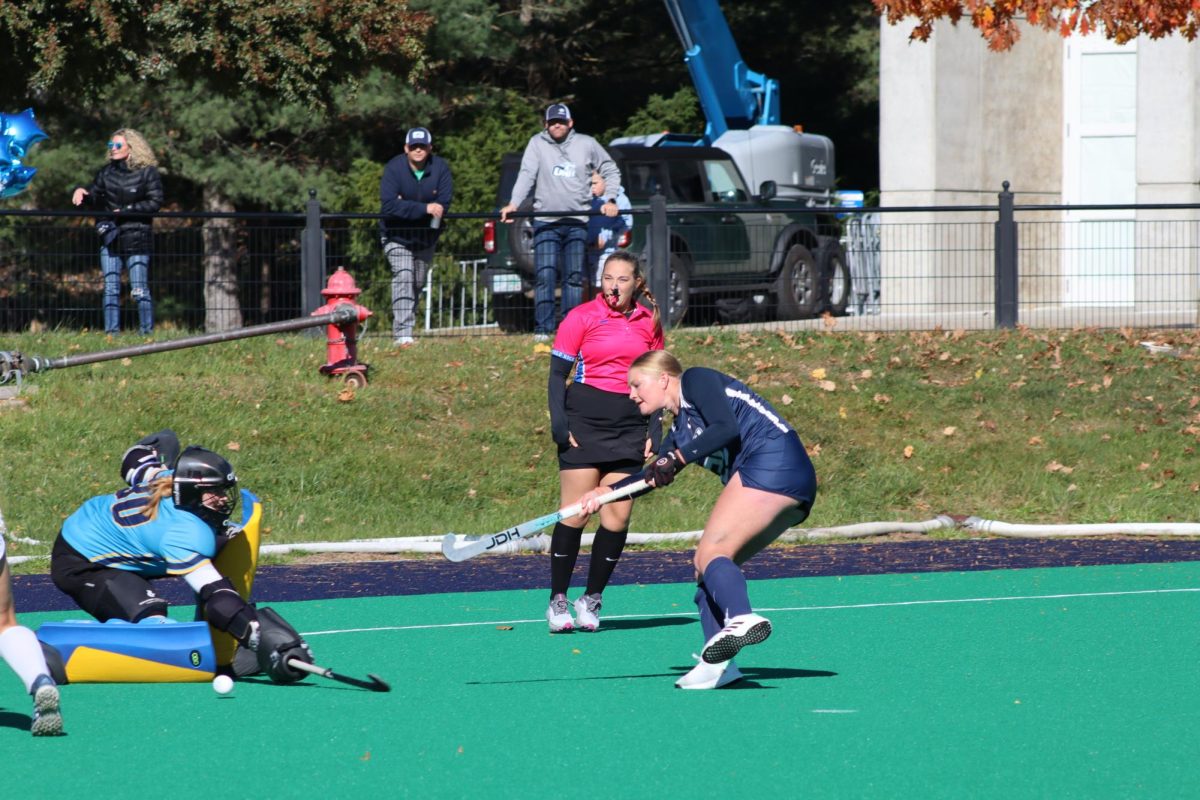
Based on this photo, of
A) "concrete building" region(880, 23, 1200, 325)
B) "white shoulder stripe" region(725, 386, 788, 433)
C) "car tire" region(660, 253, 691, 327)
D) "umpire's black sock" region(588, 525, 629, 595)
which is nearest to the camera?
"white shoulder stripe" region(725, 386, 788, 433)

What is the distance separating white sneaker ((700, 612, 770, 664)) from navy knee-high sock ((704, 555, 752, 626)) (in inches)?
2.2

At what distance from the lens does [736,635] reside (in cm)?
728

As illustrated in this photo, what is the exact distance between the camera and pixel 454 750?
6.64 meters

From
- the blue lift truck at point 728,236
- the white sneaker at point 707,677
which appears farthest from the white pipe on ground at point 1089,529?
the white sneaker at point 707,677

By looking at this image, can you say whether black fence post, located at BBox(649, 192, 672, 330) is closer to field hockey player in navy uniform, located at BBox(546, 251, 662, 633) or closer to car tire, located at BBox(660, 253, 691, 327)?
car tire, located at BBox(660, 253, 691, 327)

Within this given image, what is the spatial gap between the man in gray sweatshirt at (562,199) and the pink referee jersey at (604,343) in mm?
7120

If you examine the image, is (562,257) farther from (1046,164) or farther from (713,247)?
(1046,164)

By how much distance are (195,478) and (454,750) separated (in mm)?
1757

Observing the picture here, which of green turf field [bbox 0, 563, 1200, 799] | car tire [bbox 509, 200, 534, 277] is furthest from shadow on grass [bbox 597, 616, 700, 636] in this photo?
car tire [bbox 509, 200, 534, 277]

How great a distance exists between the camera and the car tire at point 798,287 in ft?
66.0

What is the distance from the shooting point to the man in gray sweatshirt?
54.3 ft

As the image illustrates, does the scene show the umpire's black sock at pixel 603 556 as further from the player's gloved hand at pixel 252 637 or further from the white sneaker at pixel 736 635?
the player's gloved hand at pixel 252 637

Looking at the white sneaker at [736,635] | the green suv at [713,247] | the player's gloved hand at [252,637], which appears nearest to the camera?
the white sneaker at [736,635]

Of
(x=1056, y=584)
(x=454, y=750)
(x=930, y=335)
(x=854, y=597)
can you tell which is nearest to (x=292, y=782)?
(x=454, y=750)
